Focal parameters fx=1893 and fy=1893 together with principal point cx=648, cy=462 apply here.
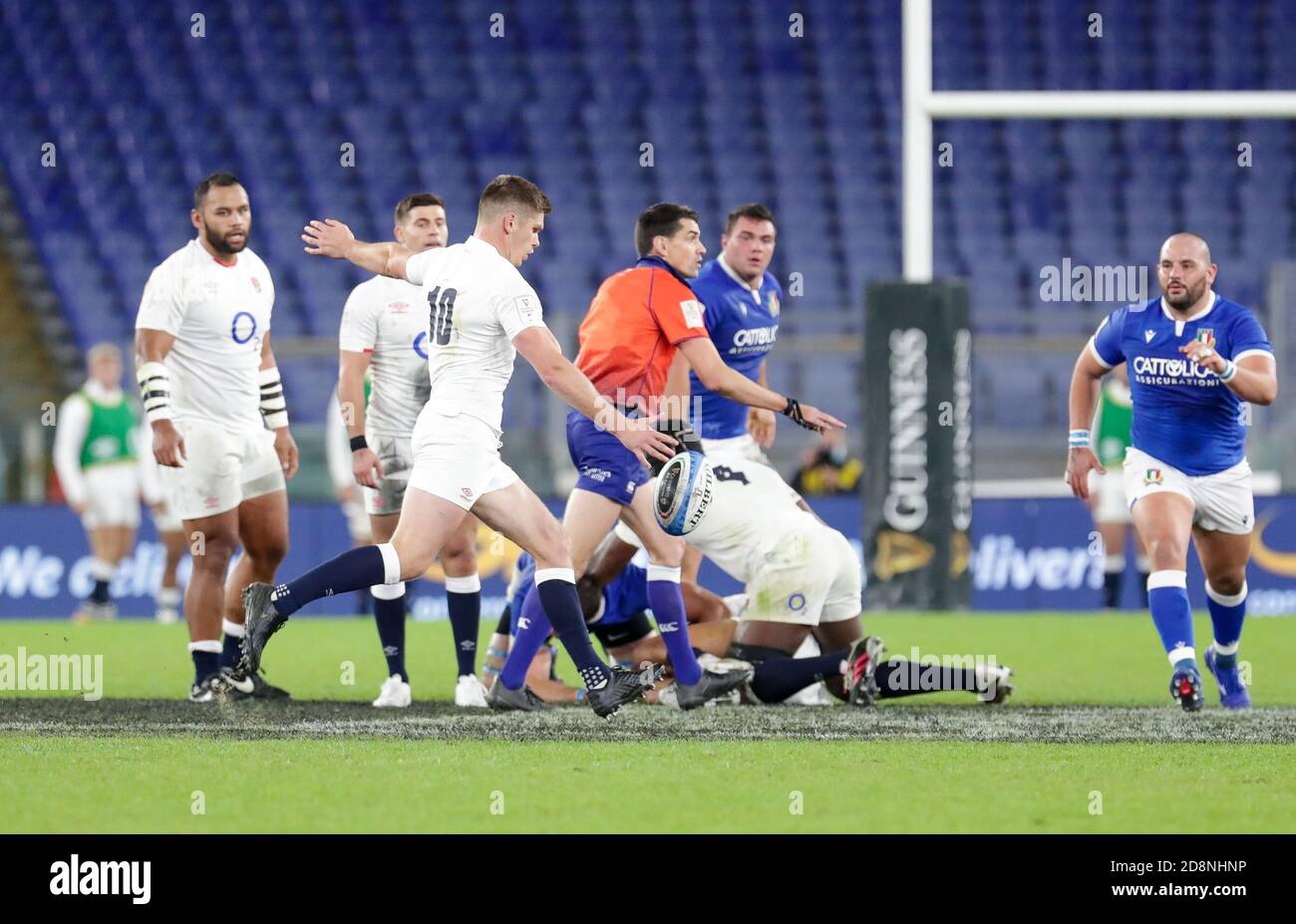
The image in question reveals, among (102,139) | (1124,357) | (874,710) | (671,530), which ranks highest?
(102,139)

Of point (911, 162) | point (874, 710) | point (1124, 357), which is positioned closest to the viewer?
point (874, 710)

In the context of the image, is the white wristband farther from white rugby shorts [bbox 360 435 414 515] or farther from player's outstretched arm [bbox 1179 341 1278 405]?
player's outstretched arm [bbox 1179 341 1278 405]

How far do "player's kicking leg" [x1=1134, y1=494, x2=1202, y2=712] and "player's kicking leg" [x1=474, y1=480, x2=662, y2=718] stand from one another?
7.50ft

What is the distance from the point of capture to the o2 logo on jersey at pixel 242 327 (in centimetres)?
814

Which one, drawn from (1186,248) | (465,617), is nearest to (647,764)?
(465,617)

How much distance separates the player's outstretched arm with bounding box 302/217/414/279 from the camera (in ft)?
24.2

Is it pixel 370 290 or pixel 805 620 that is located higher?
pixel 370 290

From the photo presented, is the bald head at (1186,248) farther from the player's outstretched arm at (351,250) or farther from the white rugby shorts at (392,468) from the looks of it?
the white rugby shorts at (392,468)

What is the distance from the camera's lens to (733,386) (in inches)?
301

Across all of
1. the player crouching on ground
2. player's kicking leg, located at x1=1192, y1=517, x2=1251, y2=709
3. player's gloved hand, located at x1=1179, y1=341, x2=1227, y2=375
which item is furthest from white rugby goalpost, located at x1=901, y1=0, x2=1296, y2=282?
player's gloved hand, located at x1=1179, y1=341, x2=1227, y2=375

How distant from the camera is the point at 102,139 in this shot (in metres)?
20.1
